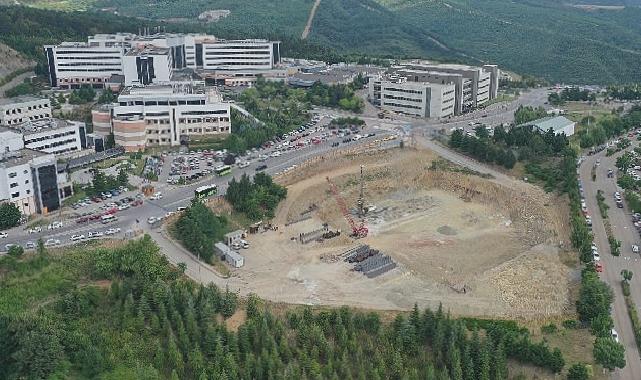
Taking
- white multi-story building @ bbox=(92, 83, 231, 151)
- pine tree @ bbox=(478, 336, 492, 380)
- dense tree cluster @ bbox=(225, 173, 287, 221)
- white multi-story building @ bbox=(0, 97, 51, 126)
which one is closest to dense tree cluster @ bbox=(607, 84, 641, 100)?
white multi-story building @ bbox=(92, 83, 231, 151)

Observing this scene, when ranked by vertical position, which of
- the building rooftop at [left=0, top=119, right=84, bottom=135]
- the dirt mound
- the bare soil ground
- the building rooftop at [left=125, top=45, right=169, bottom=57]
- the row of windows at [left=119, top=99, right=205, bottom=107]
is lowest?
the bare soil ground

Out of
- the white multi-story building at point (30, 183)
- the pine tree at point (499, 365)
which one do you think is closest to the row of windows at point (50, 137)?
the white multi-story building at point (30, 183)

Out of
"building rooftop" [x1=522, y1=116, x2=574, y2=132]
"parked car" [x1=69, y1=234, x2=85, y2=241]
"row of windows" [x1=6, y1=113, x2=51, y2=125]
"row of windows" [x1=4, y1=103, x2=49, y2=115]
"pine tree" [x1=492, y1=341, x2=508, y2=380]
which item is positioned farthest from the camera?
"building rooftop" [x1=522, y1=116, x2=574, y2=132]

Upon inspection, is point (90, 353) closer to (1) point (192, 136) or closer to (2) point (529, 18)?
(1) point (192, 136)

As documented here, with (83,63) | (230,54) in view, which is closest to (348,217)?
(230,54)

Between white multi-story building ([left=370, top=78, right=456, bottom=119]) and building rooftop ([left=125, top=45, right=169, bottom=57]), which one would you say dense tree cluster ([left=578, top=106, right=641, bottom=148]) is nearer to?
white multi-story building ([left=370, top=78, right=456, bottom=119])

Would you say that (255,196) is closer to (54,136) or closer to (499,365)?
(54,136)
